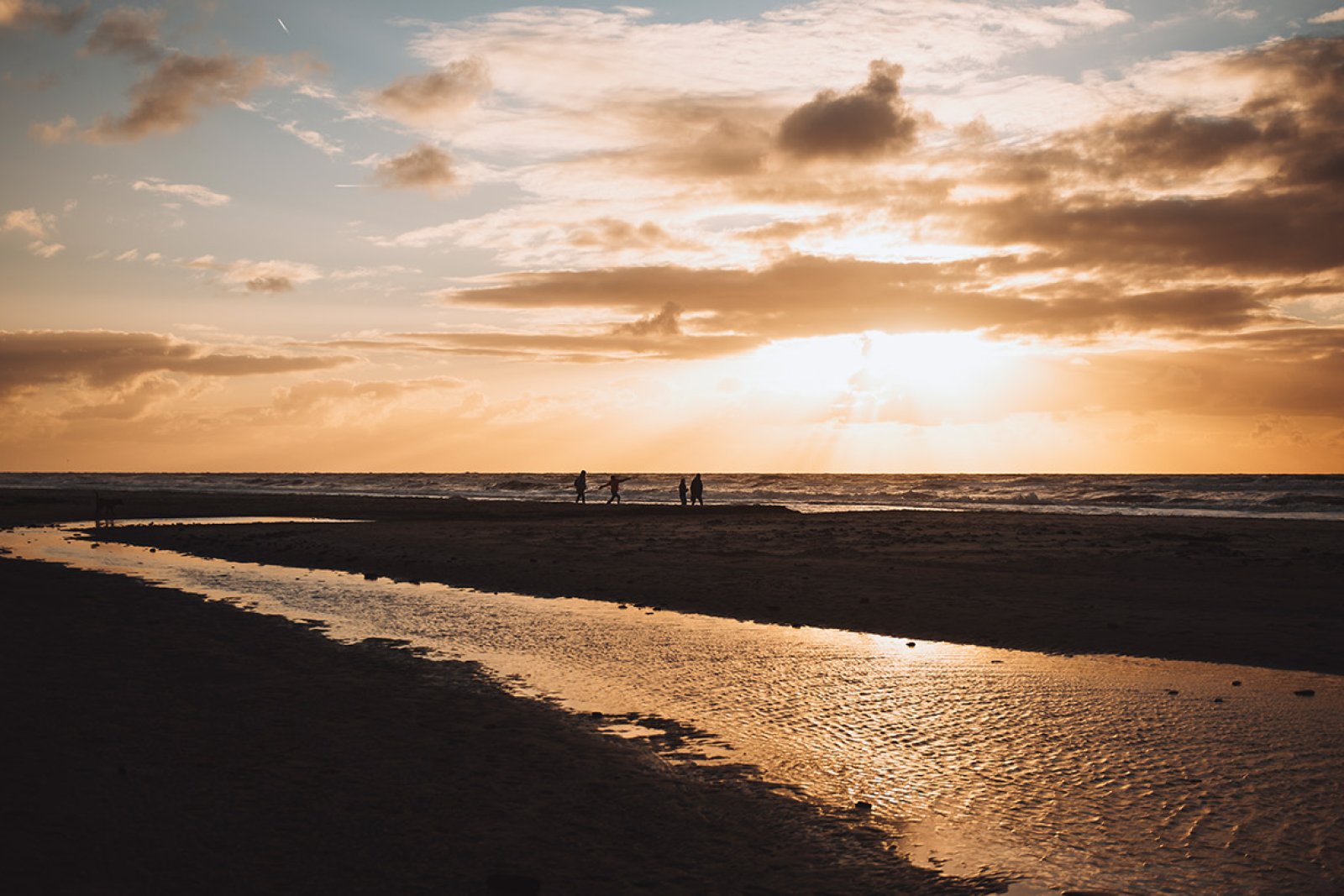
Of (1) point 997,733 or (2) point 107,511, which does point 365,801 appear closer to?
(1) point 997,733

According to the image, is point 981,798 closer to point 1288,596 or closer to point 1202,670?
point 1202,670

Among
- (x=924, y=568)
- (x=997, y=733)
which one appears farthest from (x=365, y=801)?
(x=924, y=568)

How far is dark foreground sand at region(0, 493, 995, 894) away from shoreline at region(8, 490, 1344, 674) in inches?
395

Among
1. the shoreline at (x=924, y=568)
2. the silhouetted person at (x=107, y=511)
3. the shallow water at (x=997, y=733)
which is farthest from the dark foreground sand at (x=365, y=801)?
the silhouetted person at (x=107, y=511)

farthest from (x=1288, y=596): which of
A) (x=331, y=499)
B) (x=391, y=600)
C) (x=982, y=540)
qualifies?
(x=331, y=499)

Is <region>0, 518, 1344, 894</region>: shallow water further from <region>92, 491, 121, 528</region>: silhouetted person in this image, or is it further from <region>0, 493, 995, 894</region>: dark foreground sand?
<region>92, 491, 121, 528</region>: silhouetted person

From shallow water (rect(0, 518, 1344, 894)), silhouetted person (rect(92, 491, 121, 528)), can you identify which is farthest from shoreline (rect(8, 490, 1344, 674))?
silhouetted person (rect(92, 491, 121, 528))

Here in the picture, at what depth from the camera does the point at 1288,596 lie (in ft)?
70.3

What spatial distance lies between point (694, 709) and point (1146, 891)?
6.23m

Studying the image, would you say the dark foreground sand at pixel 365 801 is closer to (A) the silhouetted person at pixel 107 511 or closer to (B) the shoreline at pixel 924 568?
(B) the shoreline at pixel 924 568

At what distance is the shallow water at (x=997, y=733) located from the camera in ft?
25.1

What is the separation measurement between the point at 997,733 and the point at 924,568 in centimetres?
1634

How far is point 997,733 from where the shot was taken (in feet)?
36.8

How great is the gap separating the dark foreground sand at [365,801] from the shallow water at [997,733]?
956 mm
